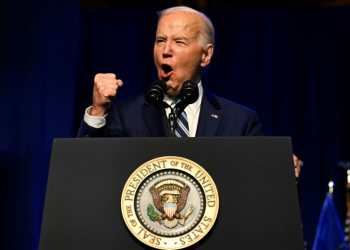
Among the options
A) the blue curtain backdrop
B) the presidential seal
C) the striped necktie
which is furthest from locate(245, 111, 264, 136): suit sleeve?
the blue curtain backdrop

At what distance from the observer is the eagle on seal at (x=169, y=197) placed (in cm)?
114

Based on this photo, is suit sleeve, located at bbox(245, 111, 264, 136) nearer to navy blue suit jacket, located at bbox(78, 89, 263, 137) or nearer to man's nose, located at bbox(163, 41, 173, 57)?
navy blue suit jacket, located at bbox(78, 89, 263, 137)

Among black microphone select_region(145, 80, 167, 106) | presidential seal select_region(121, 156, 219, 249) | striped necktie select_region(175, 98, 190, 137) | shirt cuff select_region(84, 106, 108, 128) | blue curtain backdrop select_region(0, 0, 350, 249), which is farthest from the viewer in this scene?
blue curtain backdrop select_region(0, 0, 350, 249)

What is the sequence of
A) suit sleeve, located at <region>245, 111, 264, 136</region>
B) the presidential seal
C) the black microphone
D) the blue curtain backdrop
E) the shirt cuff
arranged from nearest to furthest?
the presidential seal, the black microphone, the shirt cuff, suit sleeve, located at <region>245, 111, 264, 136</region>, the blue curtain backdrop

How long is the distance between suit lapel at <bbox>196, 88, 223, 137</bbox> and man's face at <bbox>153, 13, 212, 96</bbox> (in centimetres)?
13

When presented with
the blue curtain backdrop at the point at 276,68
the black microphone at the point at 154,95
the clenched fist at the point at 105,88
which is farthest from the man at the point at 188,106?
the blue curtain backdrop at the point at 276,68

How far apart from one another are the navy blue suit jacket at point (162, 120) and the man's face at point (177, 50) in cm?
13

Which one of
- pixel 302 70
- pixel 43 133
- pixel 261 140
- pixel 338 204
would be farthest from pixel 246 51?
pixel 261 140

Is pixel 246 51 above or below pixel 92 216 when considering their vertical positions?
above

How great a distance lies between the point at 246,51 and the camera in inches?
179

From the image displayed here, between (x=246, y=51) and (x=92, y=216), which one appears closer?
(x=92, y=216)

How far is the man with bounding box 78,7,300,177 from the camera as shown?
1.77 metres

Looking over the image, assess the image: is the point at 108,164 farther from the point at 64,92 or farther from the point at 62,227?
the point at 64,92

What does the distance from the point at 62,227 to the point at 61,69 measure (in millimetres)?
2764
